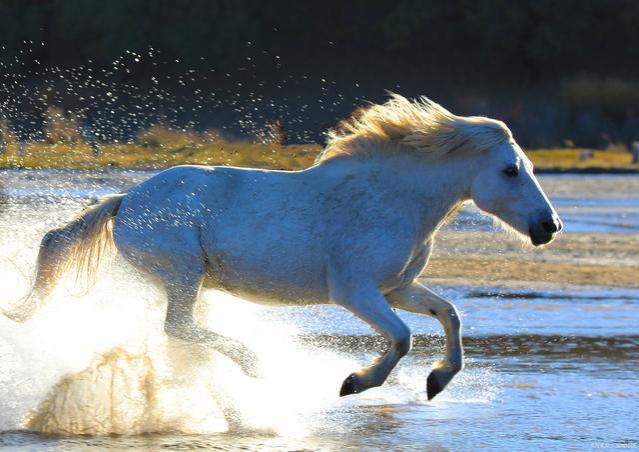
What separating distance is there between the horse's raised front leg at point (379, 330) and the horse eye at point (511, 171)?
0.85 m

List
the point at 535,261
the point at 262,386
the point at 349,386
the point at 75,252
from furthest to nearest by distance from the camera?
the point at 535,261 < the point at 262,386 < the point at 75,252 < the point at 349,386

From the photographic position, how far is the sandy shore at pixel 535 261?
43.2 ft

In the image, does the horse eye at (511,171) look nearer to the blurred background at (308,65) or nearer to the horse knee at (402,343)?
the horse knee at (402,343)

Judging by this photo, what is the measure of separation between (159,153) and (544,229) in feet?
18.1

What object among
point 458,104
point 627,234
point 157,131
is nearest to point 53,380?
point 157,131

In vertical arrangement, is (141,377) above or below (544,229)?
below

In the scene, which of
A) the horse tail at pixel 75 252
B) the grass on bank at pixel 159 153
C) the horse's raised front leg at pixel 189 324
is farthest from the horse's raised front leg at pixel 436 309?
the grass on bank at pixel 159 153

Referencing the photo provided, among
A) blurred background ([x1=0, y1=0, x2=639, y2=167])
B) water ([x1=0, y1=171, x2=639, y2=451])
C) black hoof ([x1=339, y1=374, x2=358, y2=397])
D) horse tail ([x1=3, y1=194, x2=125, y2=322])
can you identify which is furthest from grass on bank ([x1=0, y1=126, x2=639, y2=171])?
black hoof ([x1=339, y1=374, x2=358, y2=397])

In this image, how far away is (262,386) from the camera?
747 centimetres

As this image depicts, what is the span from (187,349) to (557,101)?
22.2m

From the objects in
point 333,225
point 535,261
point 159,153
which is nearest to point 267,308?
point 159,153

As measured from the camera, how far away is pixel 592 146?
3275 centimetres

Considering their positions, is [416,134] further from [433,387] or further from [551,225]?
[433,387]

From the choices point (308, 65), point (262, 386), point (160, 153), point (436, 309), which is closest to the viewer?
point (436, 309)
